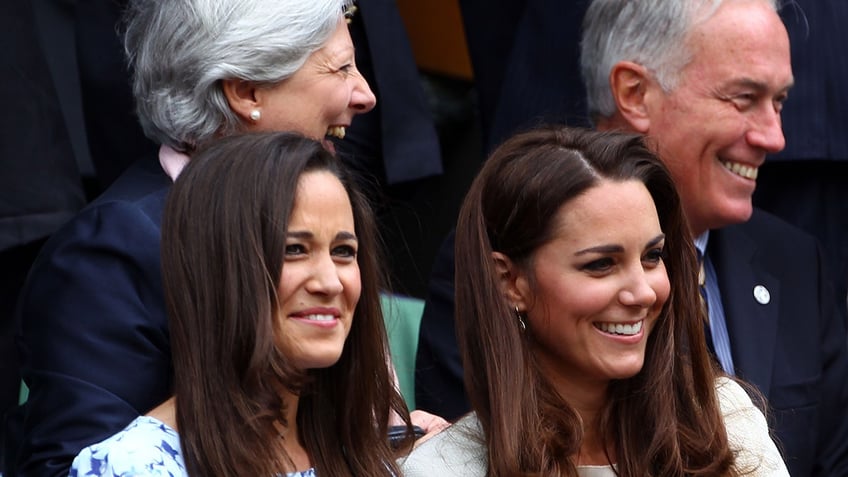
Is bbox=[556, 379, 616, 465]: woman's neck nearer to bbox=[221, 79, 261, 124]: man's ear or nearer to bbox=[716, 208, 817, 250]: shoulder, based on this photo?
bbox=[221, 79, 261, 124]: man's ear

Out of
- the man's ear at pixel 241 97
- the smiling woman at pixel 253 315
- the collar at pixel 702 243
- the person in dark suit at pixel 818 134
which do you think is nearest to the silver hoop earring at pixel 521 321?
the smiling woman at pixel 253 315

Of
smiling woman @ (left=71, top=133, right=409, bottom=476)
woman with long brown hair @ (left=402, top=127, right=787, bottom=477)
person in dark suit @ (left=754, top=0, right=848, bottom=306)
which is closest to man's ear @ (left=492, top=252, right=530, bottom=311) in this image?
woman with long brown hair @ (left=402, top=127, right=787, bottom=477)

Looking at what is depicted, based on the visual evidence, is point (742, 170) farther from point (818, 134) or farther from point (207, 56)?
point (207, 56)

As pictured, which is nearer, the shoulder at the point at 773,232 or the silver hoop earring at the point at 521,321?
the silver hoop earring at the point at 521,321

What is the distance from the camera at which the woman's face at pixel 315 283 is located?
2861mm

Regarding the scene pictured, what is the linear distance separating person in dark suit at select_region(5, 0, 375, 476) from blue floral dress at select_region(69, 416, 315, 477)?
1.03ft

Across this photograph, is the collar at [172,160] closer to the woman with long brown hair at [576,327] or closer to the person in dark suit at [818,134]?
the woman with long brown hair at [576,327]

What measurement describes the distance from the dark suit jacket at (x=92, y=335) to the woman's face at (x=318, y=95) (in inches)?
12.7

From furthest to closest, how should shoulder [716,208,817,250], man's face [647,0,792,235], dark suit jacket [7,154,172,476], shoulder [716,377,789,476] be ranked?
shoulder [716,208,817,250] → man's face [647,0,792,235] → shoulder [716,377,789,476] → dark suit jacket [7,154,172,476]

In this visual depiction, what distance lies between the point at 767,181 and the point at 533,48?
0.73m

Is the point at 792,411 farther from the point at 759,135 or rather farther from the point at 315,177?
the point at 315,177

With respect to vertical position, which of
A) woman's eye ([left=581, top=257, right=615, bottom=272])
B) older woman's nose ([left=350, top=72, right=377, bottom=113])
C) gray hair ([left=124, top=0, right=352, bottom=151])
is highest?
gray hair ([left=124, top=0, right=352, bottom=151])

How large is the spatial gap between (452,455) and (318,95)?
828 mm

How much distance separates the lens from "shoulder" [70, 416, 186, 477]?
107 inches
